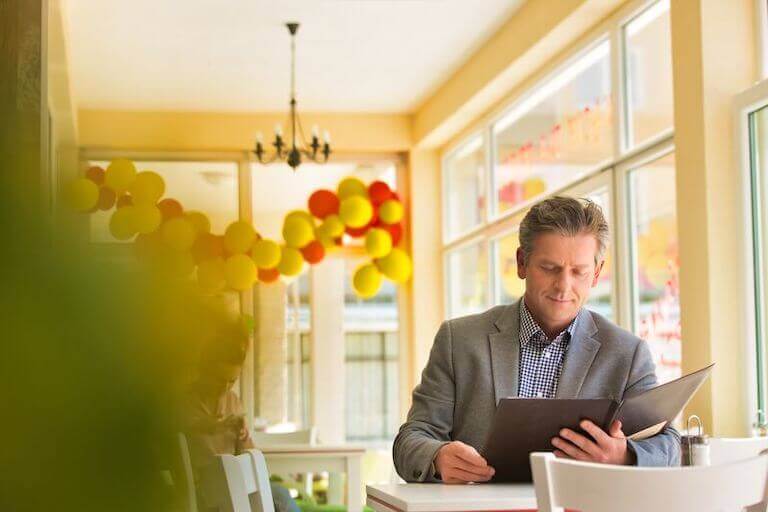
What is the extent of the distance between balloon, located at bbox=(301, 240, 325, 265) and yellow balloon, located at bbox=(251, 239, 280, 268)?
0.34 meters

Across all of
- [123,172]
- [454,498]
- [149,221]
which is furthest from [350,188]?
[149,221]

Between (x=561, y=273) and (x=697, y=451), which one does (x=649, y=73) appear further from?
(x=561, y=273)

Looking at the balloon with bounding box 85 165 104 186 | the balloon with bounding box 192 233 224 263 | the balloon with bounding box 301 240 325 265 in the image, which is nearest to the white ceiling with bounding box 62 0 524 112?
the balloon with bounding box 301 240 325 265

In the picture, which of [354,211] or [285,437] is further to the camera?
[354,211]

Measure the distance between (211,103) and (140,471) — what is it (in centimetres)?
799

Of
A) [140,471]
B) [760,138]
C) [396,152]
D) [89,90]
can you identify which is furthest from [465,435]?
[396,152]

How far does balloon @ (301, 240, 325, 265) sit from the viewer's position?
770cm

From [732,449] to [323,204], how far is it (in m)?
5.20

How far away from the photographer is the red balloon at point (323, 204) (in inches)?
303

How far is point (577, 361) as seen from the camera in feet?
7.32

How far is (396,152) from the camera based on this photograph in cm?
879

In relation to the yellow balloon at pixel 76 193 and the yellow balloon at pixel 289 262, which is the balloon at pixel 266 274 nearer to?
the yellow balloon at pixel 289 262

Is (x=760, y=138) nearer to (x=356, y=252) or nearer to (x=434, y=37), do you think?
(x=434, y=37)

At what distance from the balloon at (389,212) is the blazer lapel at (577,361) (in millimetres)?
5678
